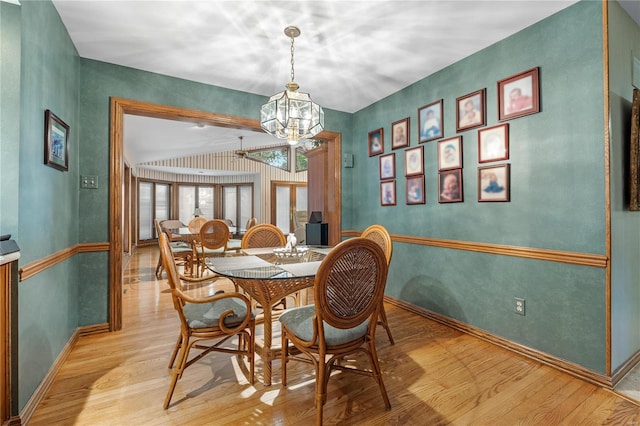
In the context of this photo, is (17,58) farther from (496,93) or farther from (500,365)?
(500,365)

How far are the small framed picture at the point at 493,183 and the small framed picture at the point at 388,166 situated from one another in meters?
1.12

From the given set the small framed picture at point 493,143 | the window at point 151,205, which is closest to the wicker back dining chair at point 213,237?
the small framed picture at point 493,143

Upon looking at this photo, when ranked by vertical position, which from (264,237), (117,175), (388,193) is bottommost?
(264,237)

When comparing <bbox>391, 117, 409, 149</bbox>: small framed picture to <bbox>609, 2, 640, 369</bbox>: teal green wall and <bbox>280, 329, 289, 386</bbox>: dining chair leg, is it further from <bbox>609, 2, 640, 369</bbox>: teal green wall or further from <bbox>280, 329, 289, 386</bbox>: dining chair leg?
<bbox>280, 329, 289, 386</bbox>: dining chair leg

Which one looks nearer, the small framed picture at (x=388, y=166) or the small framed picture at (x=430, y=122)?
the small framed picture at (x=430, y=122)

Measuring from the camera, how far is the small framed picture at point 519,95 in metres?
2.31

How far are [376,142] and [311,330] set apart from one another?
2.87m

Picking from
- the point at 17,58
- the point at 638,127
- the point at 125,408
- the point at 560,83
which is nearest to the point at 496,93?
the point at 560,83

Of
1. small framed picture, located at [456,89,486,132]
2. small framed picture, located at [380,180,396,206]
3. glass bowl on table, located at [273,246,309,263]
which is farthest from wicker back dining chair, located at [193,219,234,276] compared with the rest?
small framed picture, located at [456,89,486,132]

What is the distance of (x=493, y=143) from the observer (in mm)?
2590

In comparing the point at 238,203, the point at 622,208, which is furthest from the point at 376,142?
the point at 238,203

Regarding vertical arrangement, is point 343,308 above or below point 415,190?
below

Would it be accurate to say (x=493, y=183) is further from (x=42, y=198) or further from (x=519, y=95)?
(x=42, y=198)

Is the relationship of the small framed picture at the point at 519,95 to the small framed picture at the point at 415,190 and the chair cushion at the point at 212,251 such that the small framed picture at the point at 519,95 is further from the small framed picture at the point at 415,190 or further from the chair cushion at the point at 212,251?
the chair cushion at the point at 212,251
